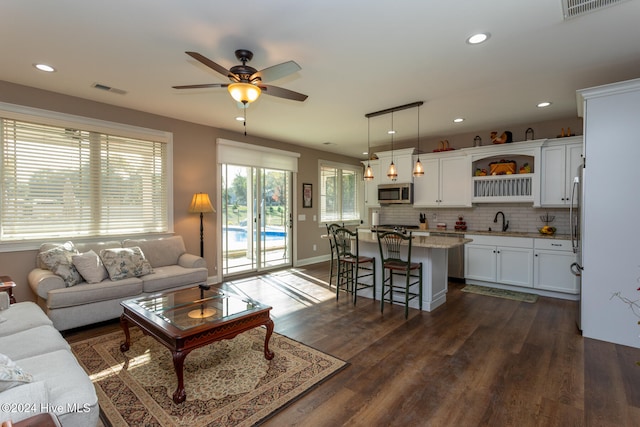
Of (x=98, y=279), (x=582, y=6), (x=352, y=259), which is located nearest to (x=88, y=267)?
(x=98, y=279)

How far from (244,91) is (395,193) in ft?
14.6

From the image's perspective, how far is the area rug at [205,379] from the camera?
1.98 m

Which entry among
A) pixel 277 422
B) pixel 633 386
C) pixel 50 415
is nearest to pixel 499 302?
pixel 633 386

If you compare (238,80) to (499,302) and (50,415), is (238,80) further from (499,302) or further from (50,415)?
(499,302)

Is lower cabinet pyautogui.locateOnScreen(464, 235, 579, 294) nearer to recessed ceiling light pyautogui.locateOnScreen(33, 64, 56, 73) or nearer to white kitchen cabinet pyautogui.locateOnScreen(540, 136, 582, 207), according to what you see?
white kitchen cabinet pyautogui.locateOnScreen(540, 136, 582, 207)

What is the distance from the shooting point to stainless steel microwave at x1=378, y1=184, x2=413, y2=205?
6129mm

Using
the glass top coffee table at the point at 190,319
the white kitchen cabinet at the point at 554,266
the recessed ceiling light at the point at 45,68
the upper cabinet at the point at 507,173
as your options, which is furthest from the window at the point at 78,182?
the white kitchen cabinet at the point at 554,266

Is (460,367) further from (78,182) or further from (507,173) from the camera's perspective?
(78,182)

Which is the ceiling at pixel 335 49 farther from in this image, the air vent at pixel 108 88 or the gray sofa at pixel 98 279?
the gray sofa at pixel 98 279

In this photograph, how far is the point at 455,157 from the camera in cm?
561

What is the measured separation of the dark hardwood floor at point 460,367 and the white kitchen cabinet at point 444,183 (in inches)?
81.5

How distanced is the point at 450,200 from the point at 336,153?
314 centimetres

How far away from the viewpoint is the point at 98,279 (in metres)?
3.40

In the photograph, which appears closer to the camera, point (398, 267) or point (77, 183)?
point (398, 267)
